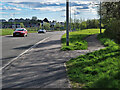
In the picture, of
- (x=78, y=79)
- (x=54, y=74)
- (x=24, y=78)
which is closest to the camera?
(x=78, y=79)

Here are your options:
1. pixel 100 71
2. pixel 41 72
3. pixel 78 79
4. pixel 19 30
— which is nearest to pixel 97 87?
pixel 78 79

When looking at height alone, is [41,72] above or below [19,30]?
below

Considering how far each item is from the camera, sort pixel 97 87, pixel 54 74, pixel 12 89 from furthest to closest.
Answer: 1. pixel 54 74
2. pixel 12 89
3. pixel 97 87

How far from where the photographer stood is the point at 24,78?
5.81 meters

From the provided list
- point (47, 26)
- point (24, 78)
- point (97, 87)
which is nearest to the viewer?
point (97, 87)

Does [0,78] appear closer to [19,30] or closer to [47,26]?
[19,30]

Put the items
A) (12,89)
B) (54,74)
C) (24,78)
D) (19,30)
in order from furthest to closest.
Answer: (19,30)
(54,74)
(24,78)
(12,89)

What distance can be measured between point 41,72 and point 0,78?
136 cm

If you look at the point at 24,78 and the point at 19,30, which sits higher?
the point at 19,30

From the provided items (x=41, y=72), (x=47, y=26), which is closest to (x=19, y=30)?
(x=41, y=72)

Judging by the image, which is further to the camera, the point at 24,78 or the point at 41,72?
the point at 41,72

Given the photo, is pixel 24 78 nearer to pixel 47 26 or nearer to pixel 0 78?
pixel 0 78

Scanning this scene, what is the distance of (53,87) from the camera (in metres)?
4.87

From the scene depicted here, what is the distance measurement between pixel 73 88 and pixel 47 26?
12427 cm
